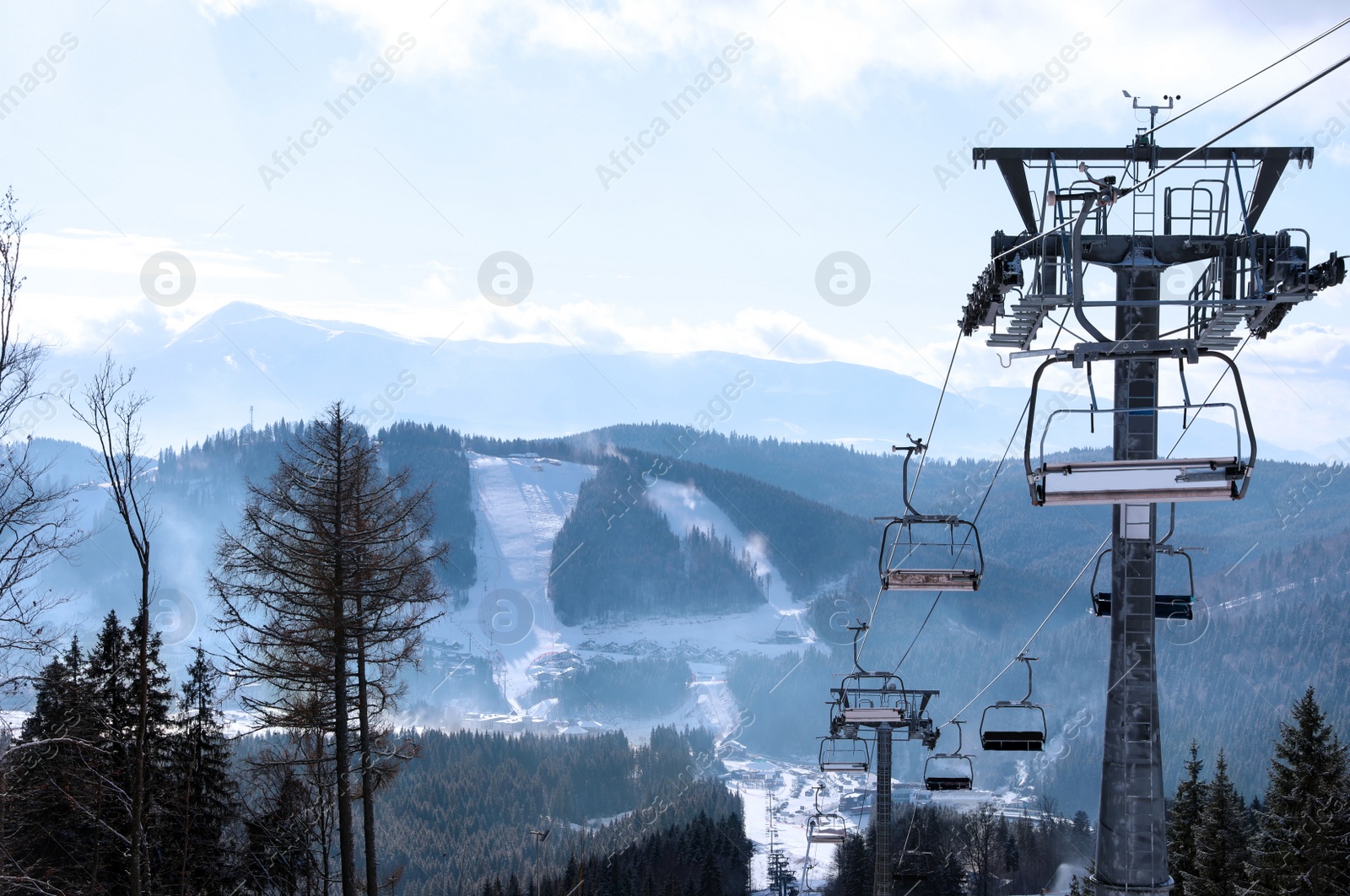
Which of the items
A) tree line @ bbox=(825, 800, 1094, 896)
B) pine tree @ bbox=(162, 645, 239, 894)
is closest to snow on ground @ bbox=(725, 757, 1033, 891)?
tree line @ bbox=(825, 800, 1094, 896)

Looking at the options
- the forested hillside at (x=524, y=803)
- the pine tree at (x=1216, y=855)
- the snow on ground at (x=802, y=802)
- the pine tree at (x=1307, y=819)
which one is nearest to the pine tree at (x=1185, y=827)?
the pine tree at (x=1216, y=855)

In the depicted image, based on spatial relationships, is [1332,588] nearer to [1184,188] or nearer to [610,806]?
[610,806]

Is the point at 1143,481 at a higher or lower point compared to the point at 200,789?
higher

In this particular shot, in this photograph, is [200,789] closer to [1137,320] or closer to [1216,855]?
[1137,320]

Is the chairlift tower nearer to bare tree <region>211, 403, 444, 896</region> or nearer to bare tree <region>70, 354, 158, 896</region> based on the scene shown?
bare tree <region>70, 354, 158, 896</region>

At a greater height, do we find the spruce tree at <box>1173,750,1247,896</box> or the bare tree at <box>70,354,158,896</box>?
the bare tree at <box>70,354,158,896</box>

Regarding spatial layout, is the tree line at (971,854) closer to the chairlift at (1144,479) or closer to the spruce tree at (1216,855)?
the spruce tree at (1216,855)

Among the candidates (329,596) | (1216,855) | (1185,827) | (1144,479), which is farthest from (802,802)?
(1144,479)
